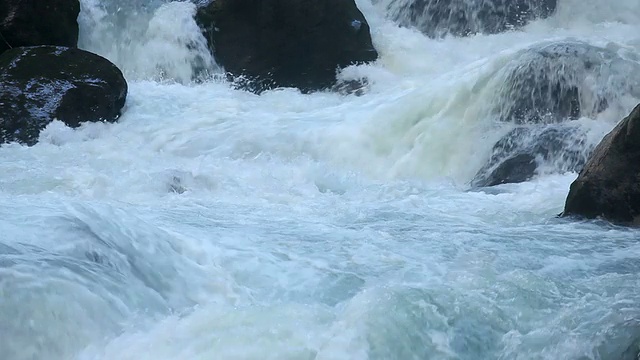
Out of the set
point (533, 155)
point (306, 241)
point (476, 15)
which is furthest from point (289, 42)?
point (306, 241)

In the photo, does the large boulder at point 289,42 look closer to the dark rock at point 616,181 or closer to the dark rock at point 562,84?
the dark rock at point 562,84

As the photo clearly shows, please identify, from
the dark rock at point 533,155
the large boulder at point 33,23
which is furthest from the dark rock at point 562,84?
the large boulder at point 33,23

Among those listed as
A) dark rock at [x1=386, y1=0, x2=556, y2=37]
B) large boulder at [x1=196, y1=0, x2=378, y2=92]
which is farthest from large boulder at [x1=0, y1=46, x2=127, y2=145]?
dark rock at [x1=386, y1=0, x2=556, y2=37]

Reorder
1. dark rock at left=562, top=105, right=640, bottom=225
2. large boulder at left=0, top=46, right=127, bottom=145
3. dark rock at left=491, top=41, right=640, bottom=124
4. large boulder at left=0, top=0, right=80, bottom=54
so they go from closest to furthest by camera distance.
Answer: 1. dark rock at left=562, top=105, right=640, bottom=225
2. dark rock at left=491, top=41, right=640, bottom=124
3. large boulder at left=0, top=46, right=127, bottom=145
4. large boulder at left=0, top=0, right=80, bottom=54

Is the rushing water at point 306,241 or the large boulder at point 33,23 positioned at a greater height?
the large boulder at point 33,23

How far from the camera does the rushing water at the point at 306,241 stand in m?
3.33

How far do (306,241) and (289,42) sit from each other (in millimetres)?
6603

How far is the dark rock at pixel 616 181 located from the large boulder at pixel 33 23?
7.21 m

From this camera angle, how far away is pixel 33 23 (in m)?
10.2

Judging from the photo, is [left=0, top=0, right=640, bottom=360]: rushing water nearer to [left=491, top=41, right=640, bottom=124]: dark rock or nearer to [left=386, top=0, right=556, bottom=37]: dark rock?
[left=491, top=41, right=640, bottom=124]: dark rock

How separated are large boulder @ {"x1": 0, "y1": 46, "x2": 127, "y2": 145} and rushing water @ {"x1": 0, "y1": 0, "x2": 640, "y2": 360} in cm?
21

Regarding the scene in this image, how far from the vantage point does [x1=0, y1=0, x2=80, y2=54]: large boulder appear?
1009cm

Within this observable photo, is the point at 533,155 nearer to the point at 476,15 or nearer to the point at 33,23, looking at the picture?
the point at 476,15

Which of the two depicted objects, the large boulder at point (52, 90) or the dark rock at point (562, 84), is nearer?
the dark rock at point (562, 84)
